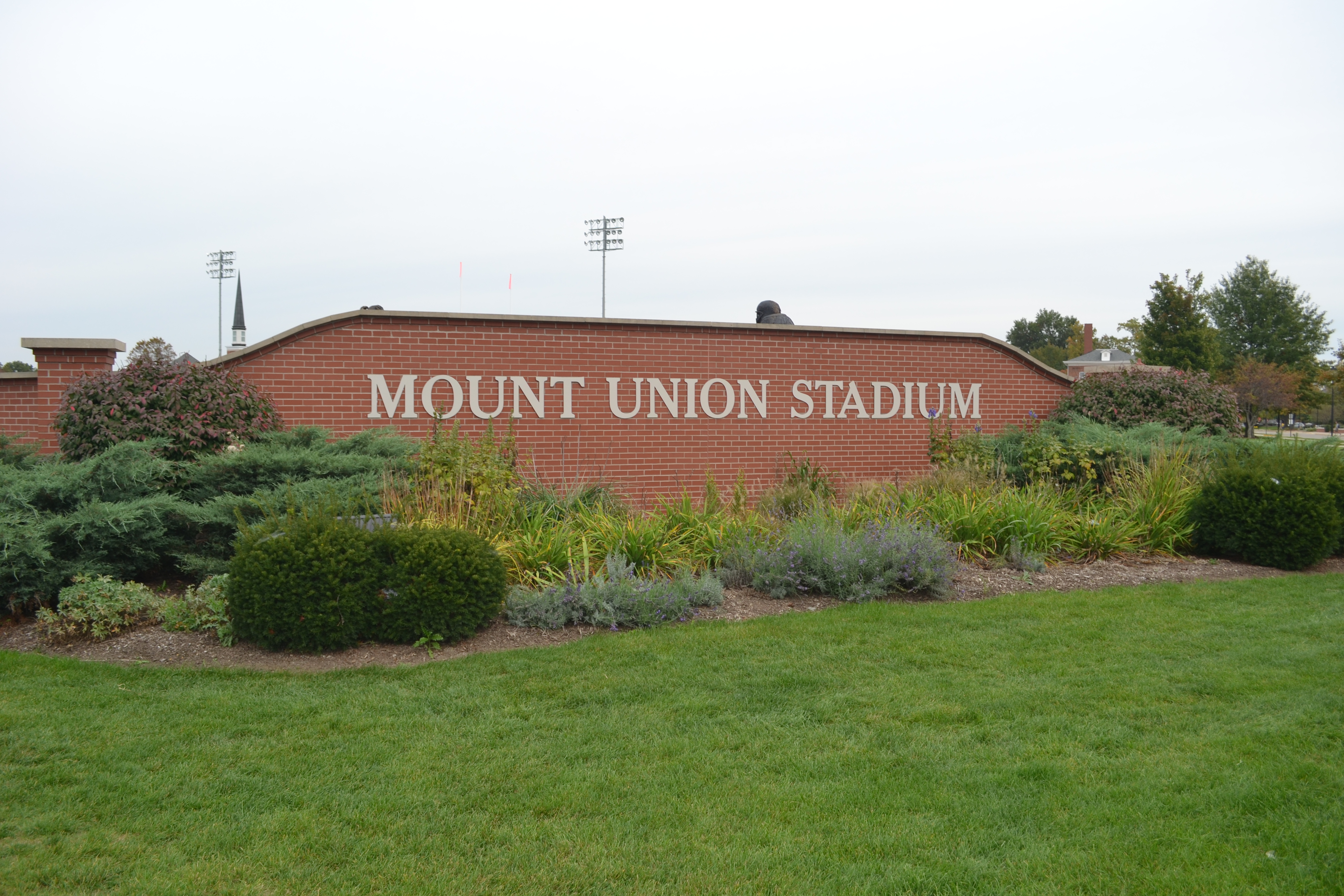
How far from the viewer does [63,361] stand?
9.76 meters

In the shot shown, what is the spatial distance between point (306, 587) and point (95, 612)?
1.61 metres

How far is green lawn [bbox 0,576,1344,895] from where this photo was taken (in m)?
3.30

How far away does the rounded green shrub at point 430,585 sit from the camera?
5.97 m

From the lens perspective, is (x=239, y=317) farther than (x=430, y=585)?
Yes

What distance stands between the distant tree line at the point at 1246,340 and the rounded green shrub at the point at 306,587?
1334 inches

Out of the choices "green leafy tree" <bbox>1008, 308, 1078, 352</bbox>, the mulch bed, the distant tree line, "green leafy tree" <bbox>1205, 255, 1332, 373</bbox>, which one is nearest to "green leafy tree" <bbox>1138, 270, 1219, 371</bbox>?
the distant tree line

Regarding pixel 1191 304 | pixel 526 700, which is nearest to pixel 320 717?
pixel 526 700

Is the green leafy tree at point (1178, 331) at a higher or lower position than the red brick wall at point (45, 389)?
higher

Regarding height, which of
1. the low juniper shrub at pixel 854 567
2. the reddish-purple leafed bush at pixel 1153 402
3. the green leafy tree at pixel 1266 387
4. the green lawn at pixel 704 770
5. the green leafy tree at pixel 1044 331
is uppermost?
the green leafy tree at pixel 1044 331

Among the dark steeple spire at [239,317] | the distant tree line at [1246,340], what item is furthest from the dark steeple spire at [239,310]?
the distant tree line at [1246,340]

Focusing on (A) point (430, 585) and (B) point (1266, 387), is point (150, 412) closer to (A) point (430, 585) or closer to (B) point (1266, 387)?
(A) point (430, 585)

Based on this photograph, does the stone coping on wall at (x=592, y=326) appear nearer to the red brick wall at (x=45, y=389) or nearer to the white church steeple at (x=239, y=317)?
the red brick wall at (x=45, y=389)

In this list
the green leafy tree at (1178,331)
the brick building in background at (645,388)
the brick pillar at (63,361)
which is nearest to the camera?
the brick pillar at (63,361)

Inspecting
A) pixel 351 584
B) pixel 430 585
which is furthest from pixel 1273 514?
pixel 351 584
